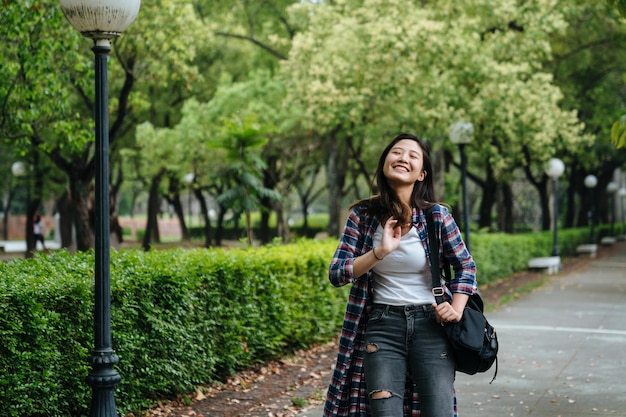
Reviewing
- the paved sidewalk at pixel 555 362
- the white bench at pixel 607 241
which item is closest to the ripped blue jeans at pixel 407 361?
the paved sidewalk at pixel 555 362

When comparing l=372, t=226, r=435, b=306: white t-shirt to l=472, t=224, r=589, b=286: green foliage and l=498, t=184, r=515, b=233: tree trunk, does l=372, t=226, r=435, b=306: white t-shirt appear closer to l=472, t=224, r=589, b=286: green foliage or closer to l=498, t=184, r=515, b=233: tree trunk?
l=472, t=224, r=589, b=286: green foliage

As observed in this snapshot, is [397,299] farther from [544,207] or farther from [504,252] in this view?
[544,207]

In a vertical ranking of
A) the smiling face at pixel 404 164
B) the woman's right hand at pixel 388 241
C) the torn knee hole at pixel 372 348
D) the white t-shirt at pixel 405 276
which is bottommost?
the torn knee hole at pixel 372 348

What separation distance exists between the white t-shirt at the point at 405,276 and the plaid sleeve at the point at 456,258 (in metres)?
0.12

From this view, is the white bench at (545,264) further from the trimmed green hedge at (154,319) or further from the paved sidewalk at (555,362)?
the trimmed green hedge at (154,319)

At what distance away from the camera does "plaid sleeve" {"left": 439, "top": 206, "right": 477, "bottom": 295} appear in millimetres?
3996

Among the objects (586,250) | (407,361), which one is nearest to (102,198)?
(407,361)

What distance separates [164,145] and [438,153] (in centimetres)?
1166

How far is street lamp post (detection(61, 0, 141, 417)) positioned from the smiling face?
2194 mm

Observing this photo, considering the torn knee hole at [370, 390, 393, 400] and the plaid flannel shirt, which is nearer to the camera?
the torn knee hole at [370, 390, 393, 400]

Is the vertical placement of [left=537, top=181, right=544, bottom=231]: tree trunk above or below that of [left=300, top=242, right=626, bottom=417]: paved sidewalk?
above

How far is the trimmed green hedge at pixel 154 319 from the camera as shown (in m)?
5.64

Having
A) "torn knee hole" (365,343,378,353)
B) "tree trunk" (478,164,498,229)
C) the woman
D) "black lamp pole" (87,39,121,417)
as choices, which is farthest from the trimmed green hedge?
"tree trunk" (478,164,498,229)

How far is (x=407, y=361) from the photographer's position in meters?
3.94
